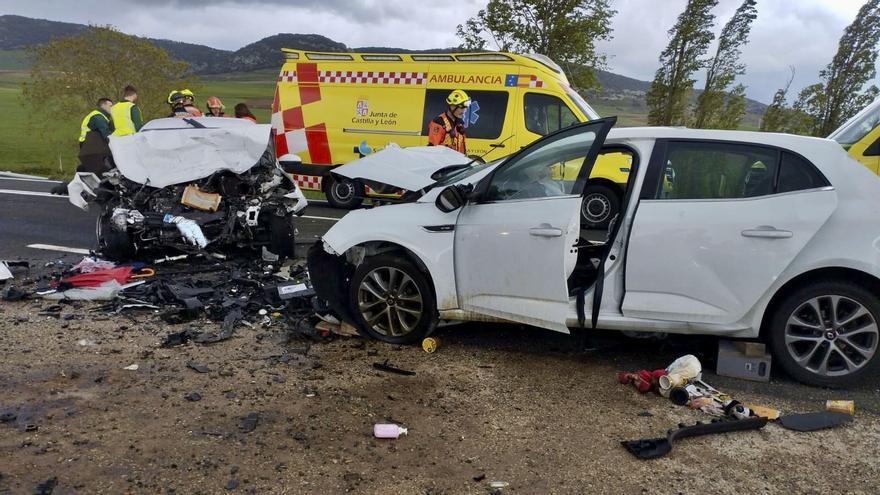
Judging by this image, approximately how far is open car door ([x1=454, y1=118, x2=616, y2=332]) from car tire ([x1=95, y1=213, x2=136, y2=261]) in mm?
4185

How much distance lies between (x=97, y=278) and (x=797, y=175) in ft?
19.1

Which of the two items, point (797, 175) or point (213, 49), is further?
point (213, 49)

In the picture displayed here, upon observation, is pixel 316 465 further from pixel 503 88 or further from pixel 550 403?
pixel 503 88

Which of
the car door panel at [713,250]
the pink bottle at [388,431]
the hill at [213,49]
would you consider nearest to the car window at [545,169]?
the car door panel at [713,250]

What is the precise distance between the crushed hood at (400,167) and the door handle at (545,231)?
4.37 ft

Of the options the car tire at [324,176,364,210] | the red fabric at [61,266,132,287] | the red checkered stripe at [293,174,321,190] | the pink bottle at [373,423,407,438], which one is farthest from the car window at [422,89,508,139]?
the pink bottle at [373,423,407,438]

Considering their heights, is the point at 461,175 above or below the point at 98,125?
below

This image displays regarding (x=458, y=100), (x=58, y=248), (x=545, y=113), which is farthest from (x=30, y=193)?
(x=545, y=113)

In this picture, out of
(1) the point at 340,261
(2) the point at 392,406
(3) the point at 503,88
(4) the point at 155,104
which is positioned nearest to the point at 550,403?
(2) the point at 392,406

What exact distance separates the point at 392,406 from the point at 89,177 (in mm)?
5108

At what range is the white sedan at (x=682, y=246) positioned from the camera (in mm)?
3670

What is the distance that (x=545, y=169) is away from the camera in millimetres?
4145

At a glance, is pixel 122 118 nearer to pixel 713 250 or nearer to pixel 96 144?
pixel 96 144

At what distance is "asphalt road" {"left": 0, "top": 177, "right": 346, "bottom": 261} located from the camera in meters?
7.36
